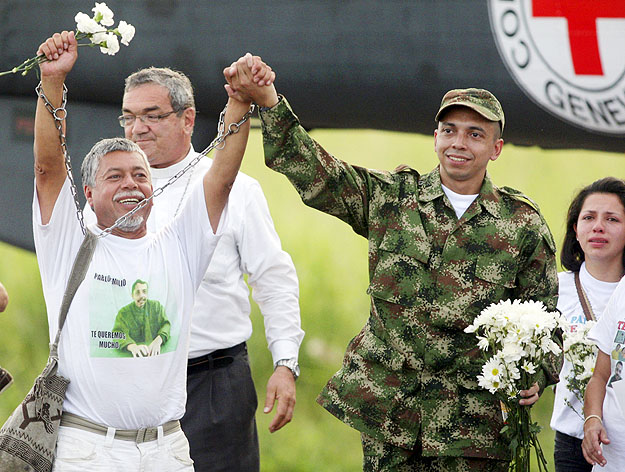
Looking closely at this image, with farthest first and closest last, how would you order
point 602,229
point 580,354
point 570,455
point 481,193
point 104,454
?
point 602,229 < point 570,455 < point 580,354 < point 481,193 < point 104,454

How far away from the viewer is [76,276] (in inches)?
97.9

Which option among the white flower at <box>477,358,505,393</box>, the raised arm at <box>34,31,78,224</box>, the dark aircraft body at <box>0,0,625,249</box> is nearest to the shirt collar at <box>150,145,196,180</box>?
the dark aircraft body at <box>0,0,625,249</box>

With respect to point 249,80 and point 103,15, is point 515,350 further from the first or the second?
point 103,15

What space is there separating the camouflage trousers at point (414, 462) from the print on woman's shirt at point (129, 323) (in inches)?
33.3

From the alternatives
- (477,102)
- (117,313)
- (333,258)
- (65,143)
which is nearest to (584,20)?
(477,102)

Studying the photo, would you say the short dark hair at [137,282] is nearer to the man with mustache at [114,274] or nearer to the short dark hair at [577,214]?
the man with mustache at [114,274]

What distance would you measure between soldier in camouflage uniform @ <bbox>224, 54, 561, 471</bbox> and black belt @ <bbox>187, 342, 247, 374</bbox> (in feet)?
2.12

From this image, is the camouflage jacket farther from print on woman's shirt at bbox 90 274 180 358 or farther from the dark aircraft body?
the dark aircraft body

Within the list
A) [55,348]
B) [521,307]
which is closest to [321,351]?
[521,307]

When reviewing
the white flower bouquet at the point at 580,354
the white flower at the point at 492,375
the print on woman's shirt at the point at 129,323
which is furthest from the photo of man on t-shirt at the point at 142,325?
the white flower bouquet at the point at 580,354

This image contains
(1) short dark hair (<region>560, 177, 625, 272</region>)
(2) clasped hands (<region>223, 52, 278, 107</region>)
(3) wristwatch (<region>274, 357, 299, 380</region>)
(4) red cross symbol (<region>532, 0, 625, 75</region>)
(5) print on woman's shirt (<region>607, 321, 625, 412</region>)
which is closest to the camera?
(2) clasped hands (<region>223, 52, 278, 107</region>)

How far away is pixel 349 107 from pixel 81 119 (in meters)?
1.31

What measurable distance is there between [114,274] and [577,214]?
213 centimetres

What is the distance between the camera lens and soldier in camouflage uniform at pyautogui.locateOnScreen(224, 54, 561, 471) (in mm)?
2891
